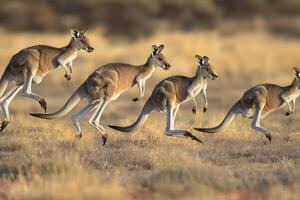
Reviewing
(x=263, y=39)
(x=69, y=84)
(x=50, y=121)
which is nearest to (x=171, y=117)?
(x=50, y=121)

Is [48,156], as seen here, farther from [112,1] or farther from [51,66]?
[112,1]

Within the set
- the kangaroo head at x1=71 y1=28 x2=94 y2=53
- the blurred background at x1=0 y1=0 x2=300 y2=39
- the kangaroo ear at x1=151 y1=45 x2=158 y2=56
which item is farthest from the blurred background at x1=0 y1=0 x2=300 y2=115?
the kangaroo head at x1=71 y1=28 x2=94 y2=53

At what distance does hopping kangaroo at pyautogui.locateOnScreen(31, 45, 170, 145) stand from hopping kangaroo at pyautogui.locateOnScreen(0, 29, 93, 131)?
0.47m

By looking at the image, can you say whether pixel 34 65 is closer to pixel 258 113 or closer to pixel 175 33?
pixel 258 113

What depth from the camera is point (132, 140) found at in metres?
12.0

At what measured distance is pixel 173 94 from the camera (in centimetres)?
1126

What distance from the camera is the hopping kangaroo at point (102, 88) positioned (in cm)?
1128

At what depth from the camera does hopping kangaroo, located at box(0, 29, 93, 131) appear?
1174 centimetres

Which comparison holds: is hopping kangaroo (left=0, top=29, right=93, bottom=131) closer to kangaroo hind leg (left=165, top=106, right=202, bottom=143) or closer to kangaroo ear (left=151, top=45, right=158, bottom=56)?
kangaroo ear (left=151, top=45, right=158, bottom=56)

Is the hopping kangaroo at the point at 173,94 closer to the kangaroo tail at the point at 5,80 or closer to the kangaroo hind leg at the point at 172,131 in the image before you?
the kangaroo hind leg at the point at 172,131

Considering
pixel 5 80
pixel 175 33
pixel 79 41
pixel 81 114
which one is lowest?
pixel 81 114

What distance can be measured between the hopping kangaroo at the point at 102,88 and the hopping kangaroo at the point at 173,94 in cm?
45

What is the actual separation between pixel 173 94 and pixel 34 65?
2073mm

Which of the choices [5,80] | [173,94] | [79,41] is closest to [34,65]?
[5,80]
